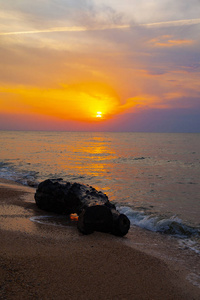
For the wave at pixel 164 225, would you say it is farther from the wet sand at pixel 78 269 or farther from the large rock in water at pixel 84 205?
the wet sand at pixel 78 269

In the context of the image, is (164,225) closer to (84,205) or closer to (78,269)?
(84,205)

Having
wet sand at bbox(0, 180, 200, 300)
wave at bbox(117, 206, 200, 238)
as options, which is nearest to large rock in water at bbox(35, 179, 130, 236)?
wet sand at bbox(0, 180, 200, 300)

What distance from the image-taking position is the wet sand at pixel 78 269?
3.24 metres

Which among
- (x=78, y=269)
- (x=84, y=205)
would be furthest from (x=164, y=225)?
(x=78, y=269)

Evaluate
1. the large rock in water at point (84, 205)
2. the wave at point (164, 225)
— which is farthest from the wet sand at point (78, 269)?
the wave at point (164, 225)

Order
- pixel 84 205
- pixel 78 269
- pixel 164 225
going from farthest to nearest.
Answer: pixel 164 225
pixel 84 205
pixel 78 269

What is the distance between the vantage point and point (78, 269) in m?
3.85

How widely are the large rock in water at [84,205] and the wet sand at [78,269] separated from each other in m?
0.26

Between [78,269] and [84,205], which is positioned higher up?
[84,205]

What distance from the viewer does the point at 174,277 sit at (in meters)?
4.19

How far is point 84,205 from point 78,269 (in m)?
2.71

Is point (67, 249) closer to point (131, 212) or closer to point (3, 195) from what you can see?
point (131, 212)

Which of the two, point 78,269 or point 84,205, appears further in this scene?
point 84,205

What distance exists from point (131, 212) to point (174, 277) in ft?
14.7
